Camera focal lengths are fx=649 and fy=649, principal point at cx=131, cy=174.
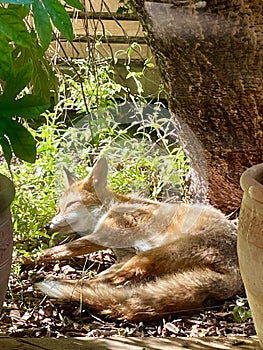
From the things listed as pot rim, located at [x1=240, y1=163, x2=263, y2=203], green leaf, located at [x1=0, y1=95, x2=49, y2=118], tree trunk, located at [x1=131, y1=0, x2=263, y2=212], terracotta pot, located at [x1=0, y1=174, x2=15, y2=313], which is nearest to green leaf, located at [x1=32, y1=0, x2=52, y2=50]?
green leaf, located at [x1=0, y1=95, x2=49, y2=118]

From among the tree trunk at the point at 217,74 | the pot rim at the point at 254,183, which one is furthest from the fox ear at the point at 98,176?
the pot rim at the point at 254,183

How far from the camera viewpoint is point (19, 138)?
4.00ft

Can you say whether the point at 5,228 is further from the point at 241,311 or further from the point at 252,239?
the point at 241,311

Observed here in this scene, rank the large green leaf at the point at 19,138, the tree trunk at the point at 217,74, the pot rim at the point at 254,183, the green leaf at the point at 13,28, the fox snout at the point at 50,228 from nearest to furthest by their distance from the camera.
Answer: the green leaf at the point at 13,28, the large green leaf at the point at 19,138, the pot rim at the point at 254,183, the tree trunk at the point at 217,74, the fox snout at the point at 50,228

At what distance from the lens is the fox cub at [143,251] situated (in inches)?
73.0

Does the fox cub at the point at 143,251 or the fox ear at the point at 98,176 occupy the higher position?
the fox ear at the point at 98,176

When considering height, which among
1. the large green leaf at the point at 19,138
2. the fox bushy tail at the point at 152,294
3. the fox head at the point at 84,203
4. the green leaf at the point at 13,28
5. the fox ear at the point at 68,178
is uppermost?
the green leaf at the point at 13,28

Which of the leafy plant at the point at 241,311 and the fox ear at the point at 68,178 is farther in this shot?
the fox ear at the point at 68,178

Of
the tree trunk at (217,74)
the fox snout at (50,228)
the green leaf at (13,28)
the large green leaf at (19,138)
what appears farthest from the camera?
Result: the fox snout at (50,228)

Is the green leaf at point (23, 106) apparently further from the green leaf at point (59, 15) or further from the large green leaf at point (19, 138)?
the green leaf at point (59, 15)

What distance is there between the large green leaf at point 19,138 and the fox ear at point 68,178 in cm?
99

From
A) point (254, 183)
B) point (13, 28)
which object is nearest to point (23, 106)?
point (13, 28)

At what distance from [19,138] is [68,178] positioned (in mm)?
1028

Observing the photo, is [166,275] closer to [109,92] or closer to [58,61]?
[109,92]
